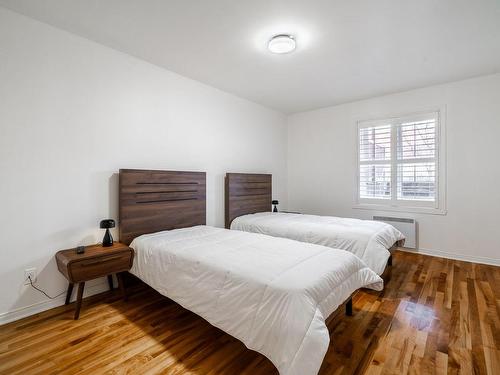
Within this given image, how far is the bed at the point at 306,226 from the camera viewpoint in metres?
2.64

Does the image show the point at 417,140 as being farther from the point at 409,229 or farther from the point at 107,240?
the point at 107,240

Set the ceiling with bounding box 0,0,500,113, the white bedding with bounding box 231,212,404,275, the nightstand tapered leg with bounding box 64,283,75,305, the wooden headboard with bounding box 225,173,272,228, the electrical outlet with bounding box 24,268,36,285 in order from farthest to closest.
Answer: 1. the wooden headboard with bounding box 225,173,272,228
2. the white bedding with bounding box 231,212,404,275
3. the nightstand tapered leg with bounding box 64,283,75,305
4. the electrical outlet with bounding box 24,268,36,285
5. the ceiling with bounding box 0,0,500,113

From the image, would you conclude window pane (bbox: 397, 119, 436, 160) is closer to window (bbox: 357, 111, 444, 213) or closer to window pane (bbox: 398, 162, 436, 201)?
window (bbox: 357, 111, 444, 213)

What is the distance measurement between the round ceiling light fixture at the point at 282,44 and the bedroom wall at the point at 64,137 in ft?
4.65

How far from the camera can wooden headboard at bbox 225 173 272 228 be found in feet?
12.7

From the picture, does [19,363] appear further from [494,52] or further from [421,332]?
[494,52]

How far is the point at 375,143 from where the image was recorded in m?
4.27

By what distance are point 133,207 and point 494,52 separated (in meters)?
4.35

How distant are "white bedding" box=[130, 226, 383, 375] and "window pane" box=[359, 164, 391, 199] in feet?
8.46

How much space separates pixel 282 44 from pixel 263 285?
7.34 feet

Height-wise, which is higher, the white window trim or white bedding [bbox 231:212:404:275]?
the white window trim

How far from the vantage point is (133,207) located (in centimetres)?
268

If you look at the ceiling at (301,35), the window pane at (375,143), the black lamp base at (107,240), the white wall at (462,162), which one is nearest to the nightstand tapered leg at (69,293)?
the black lamp base at (107,240)

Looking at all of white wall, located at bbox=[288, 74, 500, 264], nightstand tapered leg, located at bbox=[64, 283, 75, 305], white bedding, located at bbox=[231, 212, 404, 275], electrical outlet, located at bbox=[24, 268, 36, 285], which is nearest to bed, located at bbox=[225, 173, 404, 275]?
white bedding, located at bbox=[231, 212, 404, 275]
